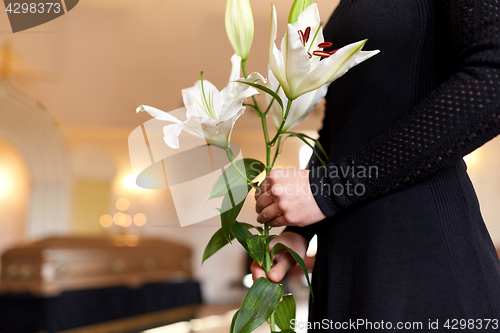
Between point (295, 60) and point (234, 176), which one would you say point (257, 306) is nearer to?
point (234, 176)

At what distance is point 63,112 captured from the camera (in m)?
2.84

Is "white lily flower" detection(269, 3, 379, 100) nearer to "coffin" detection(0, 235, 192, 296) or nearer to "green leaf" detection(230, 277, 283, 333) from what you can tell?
"green leaf" detection(230, 277, 283, 333)

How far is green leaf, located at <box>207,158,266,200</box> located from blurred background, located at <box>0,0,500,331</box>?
2.11 m

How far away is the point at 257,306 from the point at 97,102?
9.15 ft

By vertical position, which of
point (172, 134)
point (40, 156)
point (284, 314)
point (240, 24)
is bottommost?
point (284, 314)

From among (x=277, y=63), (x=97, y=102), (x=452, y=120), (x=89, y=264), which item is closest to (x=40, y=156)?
(x=97, y=102)

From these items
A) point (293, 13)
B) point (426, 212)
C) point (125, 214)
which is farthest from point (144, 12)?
point (426, 212)

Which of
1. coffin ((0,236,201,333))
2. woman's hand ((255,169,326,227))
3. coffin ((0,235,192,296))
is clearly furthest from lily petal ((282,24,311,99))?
coffin ((0,235,192,296))

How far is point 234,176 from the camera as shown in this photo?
18.9 inches

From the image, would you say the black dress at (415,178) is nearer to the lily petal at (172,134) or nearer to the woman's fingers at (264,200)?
the woman's fingers at (264,200)

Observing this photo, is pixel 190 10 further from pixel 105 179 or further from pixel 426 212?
pixel 426 212

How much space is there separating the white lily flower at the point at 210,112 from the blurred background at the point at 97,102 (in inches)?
81.7

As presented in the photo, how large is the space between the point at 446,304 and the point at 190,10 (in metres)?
2.56

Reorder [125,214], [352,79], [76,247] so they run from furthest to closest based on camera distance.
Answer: [125,214] → [76,247] → [352,79]
